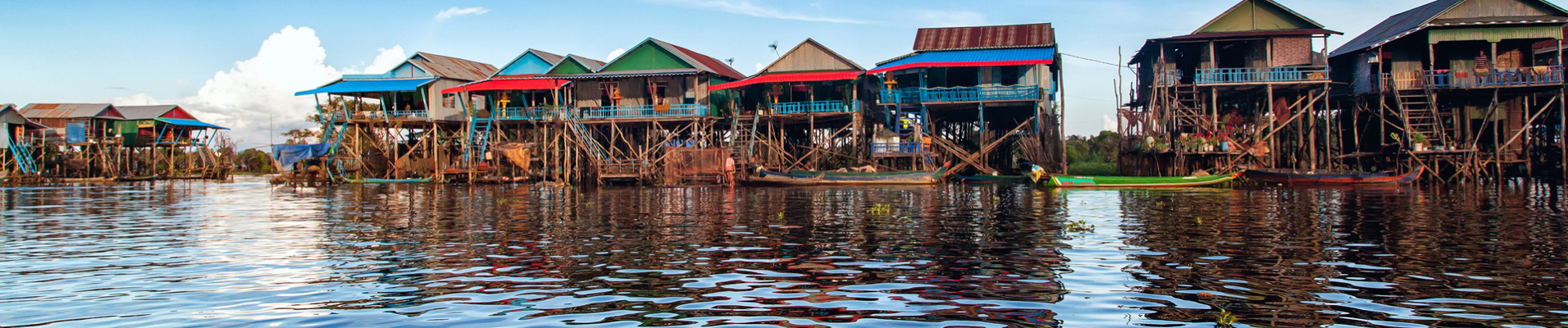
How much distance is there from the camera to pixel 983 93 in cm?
3828

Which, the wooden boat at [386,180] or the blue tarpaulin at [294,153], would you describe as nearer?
the blue tarpaulin at [294,153]

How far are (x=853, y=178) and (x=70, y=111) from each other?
5008 centimetres

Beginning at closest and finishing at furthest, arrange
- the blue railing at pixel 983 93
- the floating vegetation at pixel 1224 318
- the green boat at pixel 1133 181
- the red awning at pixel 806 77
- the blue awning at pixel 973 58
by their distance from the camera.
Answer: the floating vegetation at pixel 1224 318, the green boat at pixel 1133 181, the blue awning at pixel 973 58, the blue railing at pixel 983 93, the red awning at pixel 806 77

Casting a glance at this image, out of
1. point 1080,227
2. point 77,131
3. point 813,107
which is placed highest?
point 77,131

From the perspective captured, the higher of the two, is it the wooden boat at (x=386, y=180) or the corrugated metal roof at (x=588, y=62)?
the corrugated metal roof at (x=588, y=62)

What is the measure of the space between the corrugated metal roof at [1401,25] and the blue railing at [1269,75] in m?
2.15

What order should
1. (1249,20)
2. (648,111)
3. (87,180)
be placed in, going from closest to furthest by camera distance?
1. (1249,20)
2. (648,111)
3. (87,180)

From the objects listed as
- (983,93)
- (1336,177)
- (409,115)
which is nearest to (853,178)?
(983,93)

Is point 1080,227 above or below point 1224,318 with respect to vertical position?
above

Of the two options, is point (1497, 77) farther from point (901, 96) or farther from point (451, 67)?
A: point (451, 67)

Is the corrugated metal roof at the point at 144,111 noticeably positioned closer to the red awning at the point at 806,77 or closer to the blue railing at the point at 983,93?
the red awning at the point at 806,77

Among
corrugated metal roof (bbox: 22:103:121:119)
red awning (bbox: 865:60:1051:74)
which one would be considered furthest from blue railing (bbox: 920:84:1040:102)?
corrugated metal roof (bbox: 22:103:121:119)

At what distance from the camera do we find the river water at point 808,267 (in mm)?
7480

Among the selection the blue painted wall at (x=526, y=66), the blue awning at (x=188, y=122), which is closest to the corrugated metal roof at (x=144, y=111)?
the blue awning at (x=188, y=122)
